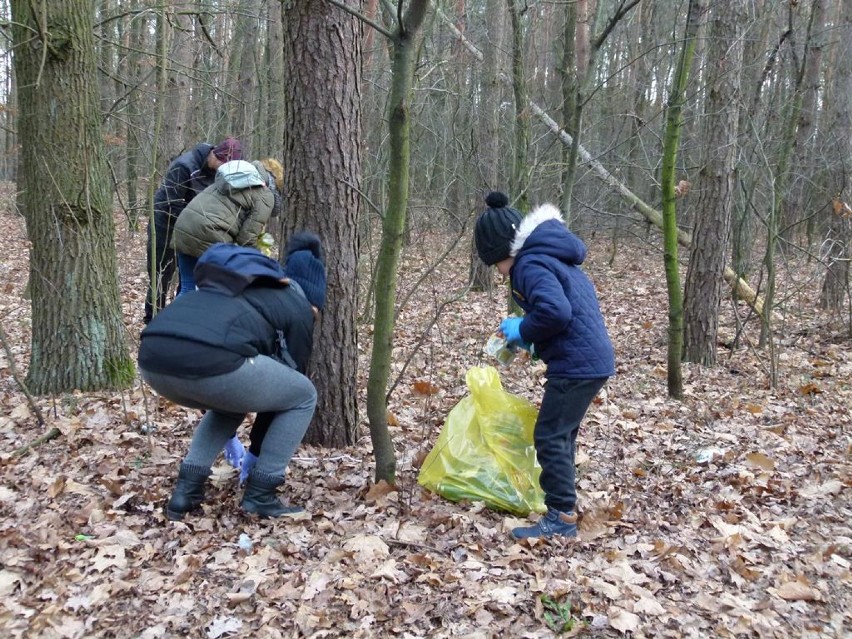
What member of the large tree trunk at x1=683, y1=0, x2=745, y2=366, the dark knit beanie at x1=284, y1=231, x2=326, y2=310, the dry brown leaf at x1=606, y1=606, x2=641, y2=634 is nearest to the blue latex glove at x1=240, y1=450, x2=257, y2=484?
the dark knit beanie at x1=284, y1=231, x2=326, y2=310

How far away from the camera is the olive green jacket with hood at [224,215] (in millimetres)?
4719

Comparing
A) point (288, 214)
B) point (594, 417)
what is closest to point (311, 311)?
point (288, 214)

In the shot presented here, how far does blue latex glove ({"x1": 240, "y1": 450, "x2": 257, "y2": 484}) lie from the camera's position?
11.7 ft

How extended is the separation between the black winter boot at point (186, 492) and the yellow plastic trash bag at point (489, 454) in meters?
1.19

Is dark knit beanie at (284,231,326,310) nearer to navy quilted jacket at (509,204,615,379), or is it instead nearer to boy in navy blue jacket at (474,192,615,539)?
boy in navy blue jacket at (474,192,615,539)

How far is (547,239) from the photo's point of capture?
3.24 m

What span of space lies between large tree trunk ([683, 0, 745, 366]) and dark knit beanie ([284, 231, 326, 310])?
16.4 ft

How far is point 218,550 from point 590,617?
1615 mm

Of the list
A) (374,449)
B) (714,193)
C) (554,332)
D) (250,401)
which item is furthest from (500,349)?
(714,193)

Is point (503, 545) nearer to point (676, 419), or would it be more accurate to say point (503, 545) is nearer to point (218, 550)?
point (218, 550)

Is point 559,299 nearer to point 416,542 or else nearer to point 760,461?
point 416,542

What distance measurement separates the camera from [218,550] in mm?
3062

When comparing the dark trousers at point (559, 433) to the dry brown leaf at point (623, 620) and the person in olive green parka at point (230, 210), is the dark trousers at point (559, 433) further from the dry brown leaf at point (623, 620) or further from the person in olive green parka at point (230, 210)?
the person in olive green parka at point (230, 210)

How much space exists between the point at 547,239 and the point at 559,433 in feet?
3.05
